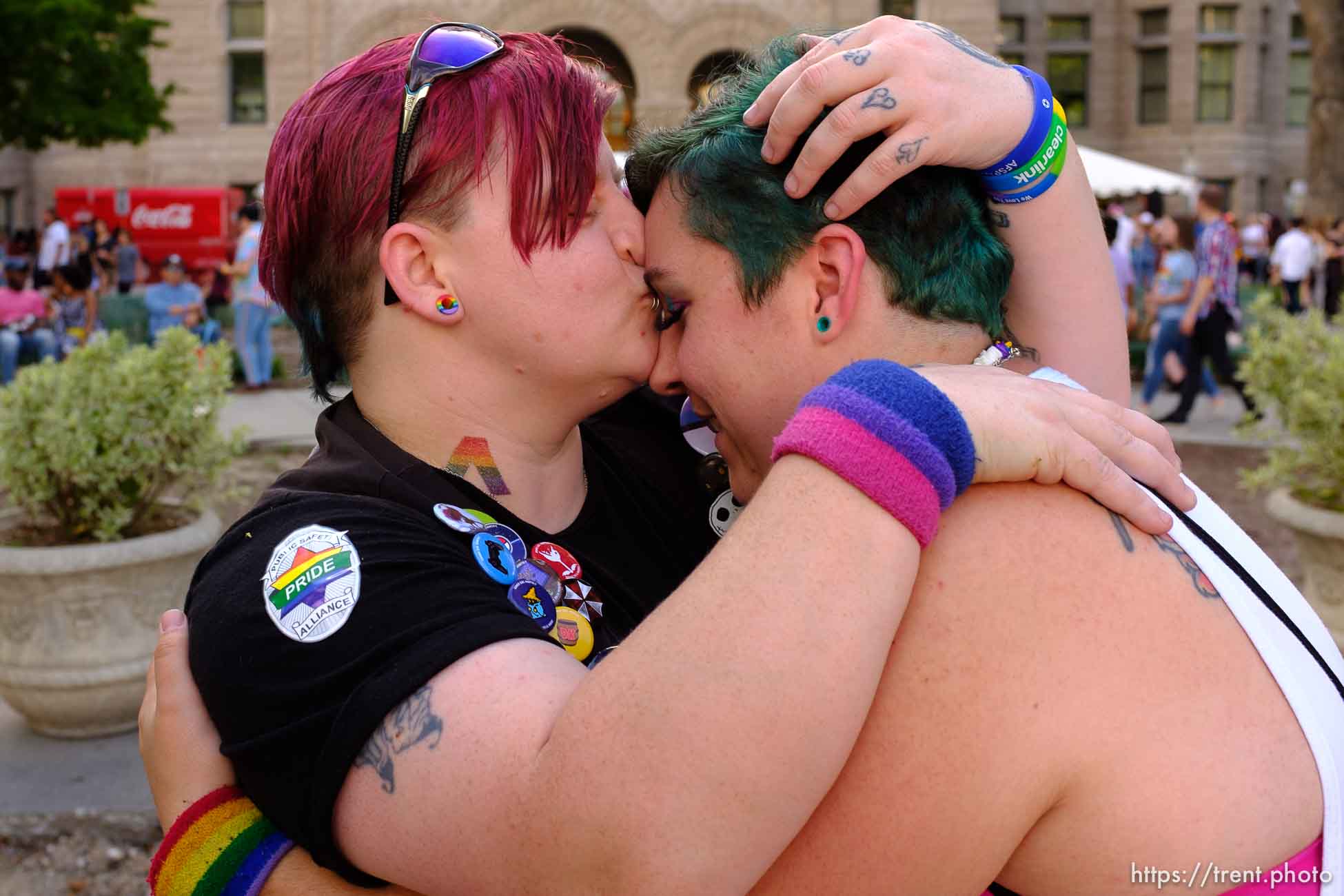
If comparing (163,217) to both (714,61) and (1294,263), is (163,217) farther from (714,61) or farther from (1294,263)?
(1294,263)

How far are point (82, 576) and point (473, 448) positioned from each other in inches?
151

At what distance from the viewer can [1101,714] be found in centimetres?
157

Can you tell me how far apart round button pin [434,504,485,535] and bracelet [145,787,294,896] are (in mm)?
484

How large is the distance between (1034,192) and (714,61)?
83.7 feet

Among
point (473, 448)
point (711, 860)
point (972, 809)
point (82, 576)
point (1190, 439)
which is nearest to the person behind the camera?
point (711, 860)

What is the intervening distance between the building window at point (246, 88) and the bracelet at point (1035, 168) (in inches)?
1369

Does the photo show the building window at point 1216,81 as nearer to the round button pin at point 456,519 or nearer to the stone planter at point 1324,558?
the stone planter at point 1324,558

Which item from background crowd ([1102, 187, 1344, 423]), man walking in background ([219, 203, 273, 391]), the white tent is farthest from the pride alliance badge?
the white tent

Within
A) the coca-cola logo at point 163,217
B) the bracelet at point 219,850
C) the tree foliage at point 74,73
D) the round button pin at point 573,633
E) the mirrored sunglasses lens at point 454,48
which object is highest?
the tree foliage at point 74,73

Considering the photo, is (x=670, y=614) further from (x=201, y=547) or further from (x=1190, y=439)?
(x=1190, y=439)

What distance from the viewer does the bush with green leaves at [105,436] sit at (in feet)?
18.0

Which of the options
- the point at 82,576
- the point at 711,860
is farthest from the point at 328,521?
the point at 82,576

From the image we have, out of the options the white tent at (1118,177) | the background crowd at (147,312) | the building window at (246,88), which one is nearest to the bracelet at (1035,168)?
the background crowd at (147,312)

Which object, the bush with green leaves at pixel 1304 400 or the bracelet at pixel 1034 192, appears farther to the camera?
the bush with green leaves at pixel 1304 400
